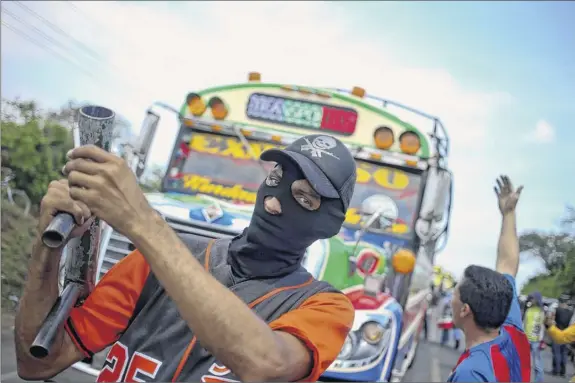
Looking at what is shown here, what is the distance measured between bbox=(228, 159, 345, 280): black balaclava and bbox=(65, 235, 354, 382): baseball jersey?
0.11 feet

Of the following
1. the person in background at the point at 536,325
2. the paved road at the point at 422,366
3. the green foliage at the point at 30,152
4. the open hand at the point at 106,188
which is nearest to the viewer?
the open hand at the point at 106,188

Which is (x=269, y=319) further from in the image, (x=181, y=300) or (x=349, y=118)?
(x=349, y=118)

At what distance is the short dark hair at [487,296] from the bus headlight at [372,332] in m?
1.72

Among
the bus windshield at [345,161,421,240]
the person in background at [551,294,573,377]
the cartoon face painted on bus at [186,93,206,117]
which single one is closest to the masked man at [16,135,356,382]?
the person in background at [551,294,573,377]

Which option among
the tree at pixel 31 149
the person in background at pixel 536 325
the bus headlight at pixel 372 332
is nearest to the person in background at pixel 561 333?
the person in background at pixel 536 325

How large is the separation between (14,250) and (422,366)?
601 centimetres

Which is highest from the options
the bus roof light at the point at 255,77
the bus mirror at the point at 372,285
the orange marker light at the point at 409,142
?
the bus roof light at the point at 255,77

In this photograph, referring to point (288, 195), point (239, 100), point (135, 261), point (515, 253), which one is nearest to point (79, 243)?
point (135, 261)

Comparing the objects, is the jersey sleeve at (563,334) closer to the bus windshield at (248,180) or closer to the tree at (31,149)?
the bus windshield at (248,180)

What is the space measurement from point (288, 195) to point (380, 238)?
144 inches

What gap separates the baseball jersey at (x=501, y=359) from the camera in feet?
6.57

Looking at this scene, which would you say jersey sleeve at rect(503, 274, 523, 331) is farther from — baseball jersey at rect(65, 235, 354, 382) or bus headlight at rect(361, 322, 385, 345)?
bus headlight at rect(361, 322, 385, 345)

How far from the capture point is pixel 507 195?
2.70 metres

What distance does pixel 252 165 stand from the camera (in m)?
5.25
